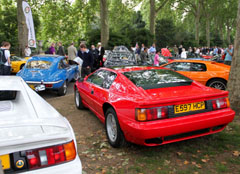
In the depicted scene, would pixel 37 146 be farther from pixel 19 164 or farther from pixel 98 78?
pixel 98 78

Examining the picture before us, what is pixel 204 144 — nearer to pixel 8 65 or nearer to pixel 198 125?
pixel 198 125

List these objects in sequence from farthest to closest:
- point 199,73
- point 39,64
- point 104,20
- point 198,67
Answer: point 104,20
point 39,64
point 198,67
point 199,73

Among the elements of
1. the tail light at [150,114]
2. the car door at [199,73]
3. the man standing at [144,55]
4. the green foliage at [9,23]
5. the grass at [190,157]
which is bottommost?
the grass at [190,157]

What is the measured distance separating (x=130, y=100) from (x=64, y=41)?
26842mm

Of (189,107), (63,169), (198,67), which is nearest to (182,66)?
(198,67)

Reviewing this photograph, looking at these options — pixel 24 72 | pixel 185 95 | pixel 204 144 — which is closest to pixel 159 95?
pixel 185 95

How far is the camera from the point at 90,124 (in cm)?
514

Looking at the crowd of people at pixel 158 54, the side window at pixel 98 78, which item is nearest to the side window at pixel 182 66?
Answer: the crowd of people at pixel 158 54

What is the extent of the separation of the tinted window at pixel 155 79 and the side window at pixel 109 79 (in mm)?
282

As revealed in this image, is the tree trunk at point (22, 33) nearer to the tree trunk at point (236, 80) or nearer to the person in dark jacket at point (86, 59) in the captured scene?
the person in dark jacket at point (86, 59)

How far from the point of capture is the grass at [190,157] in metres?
3.16

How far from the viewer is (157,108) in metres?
3.17

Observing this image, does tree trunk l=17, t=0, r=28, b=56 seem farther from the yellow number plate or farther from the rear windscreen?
the yellow number plate

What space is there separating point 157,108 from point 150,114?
0.13 meters
